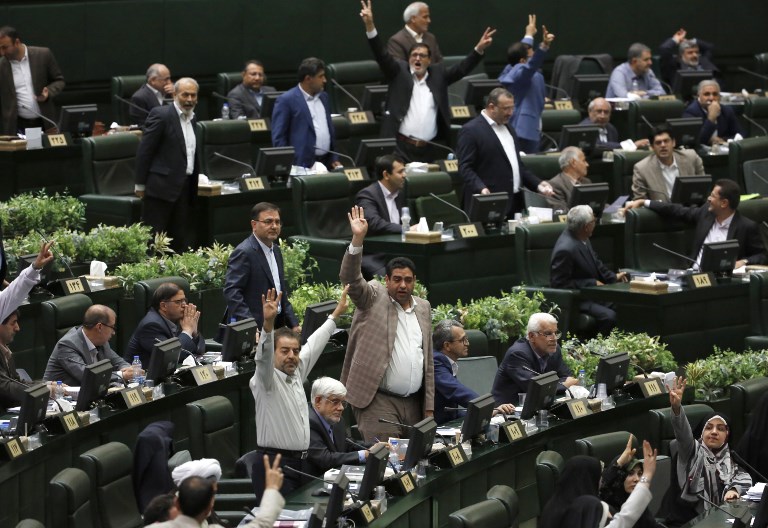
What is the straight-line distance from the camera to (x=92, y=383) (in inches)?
291

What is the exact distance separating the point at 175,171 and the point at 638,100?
188 inches

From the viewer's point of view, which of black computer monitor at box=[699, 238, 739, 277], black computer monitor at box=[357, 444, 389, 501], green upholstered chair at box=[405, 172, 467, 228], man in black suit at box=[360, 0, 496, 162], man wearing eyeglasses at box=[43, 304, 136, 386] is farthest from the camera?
man in black suit at box=[360, 0, 496, 162]

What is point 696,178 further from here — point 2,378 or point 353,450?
point 2,378

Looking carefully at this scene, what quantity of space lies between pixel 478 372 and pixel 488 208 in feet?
6.98

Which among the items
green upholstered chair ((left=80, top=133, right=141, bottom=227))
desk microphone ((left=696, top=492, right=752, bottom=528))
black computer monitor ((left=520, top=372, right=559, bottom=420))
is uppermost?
green upholstered chair ((left=80, top=133, right=141, bottom=227))

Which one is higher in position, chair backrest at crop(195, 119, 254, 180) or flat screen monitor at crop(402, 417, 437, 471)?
chair backrest at crop(195, 119, 254, 180)

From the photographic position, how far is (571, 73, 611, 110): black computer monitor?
14391 mm

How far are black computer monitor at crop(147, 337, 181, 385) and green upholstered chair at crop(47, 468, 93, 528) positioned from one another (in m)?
1.63

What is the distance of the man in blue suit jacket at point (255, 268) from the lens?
8.62 meters

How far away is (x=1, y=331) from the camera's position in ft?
25.3

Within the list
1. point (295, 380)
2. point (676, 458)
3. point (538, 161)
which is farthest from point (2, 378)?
point (538, 161)

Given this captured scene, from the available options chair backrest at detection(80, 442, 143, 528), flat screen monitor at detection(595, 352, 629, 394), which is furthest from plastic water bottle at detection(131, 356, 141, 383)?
flat screen monitor at detection(595, 352, 629, 394)

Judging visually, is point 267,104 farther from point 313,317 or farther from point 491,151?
point 313,317

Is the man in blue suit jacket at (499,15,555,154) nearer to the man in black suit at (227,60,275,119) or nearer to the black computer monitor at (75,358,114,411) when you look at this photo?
the man in black suit at (227,60,275,119)
